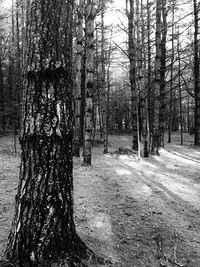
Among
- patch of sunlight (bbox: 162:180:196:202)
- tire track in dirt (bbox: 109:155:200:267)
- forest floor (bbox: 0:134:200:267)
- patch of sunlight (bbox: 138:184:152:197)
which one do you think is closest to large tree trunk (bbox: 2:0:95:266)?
forest floor (bbox: 0:134:200:267)

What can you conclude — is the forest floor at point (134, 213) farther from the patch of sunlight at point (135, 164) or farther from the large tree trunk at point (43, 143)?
the large tree trunk at point (43, 143)

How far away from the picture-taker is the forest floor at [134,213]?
11.7 ft

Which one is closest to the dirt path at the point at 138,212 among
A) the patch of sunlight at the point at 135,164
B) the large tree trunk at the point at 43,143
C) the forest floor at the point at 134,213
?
the forest floor at the point at 134,213

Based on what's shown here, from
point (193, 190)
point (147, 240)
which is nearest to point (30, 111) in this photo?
point (147, 240)

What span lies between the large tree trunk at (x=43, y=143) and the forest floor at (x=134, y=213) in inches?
47.7

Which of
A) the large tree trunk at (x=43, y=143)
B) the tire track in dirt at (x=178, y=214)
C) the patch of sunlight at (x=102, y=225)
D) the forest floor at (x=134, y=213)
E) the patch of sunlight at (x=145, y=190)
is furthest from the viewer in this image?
the patch of sunlight at (x=145, y=190)

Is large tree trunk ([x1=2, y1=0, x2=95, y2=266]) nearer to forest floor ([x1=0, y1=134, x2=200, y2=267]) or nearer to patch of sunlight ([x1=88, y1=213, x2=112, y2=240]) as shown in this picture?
forest floor ([x1=0, y1=134, x2=200, y2=267])

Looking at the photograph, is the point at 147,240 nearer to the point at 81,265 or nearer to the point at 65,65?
the point at 81,265

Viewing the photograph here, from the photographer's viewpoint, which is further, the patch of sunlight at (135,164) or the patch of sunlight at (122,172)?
the patch of sunlight at (135,164)

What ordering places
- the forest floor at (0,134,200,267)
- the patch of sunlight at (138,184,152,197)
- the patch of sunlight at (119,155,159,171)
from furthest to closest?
Result: the patch of sunlight at (119,155,159,171) → the patch of sunlight at (138,184,152,197) → the forest floor at (0,134,200,267)

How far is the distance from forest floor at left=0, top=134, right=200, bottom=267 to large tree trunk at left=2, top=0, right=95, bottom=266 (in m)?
1.21

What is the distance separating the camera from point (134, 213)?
4.98 metres

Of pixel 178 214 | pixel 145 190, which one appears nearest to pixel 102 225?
pixel 178 214

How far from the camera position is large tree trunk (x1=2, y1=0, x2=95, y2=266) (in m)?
2.34
